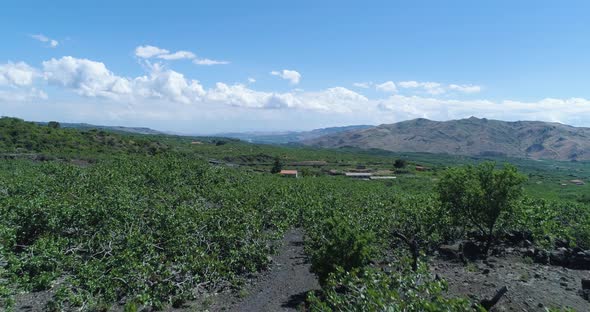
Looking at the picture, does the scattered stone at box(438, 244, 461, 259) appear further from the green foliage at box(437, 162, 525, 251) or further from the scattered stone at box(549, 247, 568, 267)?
the scattered stone at box(549, 247, 568, 267)

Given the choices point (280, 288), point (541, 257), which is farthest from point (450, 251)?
point (280, 288)

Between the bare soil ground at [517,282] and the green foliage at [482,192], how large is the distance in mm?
2448

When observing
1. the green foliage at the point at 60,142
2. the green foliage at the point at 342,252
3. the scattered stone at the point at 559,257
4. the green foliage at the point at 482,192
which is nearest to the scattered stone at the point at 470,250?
the green foliage at the point at 482,192

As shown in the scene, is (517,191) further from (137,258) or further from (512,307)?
(137,258)

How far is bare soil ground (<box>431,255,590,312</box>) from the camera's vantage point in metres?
12.9

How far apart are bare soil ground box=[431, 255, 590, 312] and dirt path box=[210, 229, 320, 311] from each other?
6187 millimetres

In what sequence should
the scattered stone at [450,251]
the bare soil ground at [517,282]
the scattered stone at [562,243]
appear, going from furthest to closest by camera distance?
1. the scattered stone at [562,243]
2. the scattered stone at [450,251]
3. the bare soil ground at [517,282]

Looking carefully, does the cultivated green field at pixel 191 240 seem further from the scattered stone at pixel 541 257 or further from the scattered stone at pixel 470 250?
the scattered stone at pixel 470 250

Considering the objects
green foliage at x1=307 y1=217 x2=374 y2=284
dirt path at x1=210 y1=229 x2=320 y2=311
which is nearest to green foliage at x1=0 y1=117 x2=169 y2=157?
dirt path at x1=210 y1=229 x2=320 y2=311

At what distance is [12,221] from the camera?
1688cm

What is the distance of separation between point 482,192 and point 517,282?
5.15 m

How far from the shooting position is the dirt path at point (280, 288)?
14.4 meters

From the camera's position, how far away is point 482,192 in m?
19.0

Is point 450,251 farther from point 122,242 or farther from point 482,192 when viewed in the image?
point 122,242
